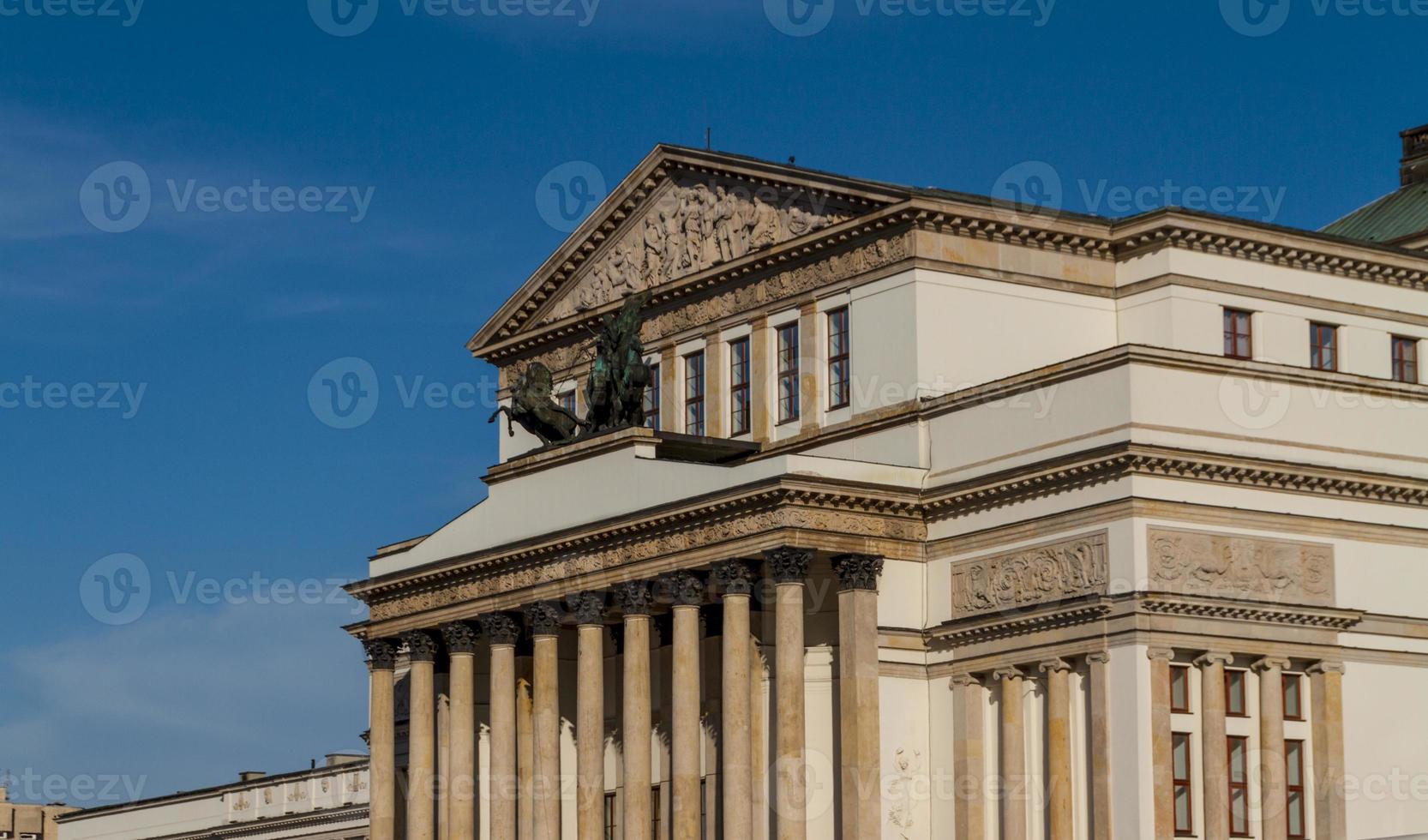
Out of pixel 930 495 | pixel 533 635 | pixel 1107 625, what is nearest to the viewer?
pixel 1107 625

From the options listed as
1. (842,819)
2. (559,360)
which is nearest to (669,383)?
(559,360)

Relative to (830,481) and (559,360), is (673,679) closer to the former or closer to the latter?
(830,481)

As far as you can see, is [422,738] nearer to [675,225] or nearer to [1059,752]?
[675,225]

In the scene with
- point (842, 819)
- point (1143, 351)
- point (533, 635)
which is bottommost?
point (842, 819)

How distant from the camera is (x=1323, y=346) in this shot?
6775cm

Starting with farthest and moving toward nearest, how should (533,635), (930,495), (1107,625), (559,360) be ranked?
(559,360) → (533,635) → (930,495) → (1107,625)

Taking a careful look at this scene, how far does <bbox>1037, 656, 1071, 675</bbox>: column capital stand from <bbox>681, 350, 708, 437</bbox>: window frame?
536 inches

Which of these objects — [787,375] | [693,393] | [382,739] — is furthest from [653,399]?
[382,739]

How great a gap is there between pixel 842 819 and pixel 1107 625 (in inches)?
276

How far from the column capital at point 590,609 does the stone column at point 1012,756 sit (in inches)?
396

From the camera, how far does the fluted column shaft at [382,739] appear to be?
74.5 meters

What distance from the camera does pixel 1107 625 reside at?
5894 centimetres

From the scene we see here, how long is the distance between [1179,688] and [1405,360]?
45.2 ft

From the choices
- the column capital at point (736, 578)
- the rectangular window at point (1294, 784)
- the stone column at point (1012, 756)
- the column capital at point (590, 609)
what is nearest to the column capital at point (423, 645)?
the column capital at point (590, 609)
